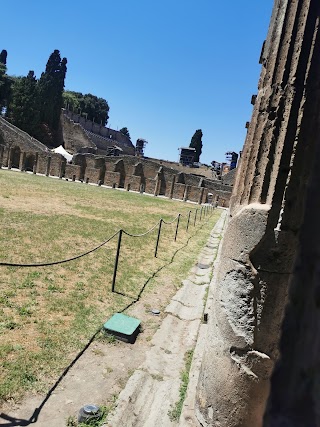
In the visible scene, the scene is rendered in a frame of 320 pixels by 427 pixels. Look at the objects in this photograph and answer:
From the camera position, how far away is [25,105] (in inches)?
2019

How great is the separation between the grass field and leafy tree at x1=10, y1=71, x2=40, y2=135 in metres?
43.1

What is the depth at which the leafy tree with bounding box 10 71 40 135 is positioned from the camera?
2028 inches

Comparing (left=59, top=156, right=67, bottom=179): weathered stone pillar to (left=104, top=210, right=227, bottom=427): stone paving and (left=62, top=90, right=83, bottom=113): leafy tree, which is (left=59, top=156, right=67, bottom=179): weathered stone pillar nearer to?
(left=62, top=90, right=83, bottom=113): leafy tree

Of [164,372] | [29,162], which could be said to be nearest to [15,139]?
[29,162]

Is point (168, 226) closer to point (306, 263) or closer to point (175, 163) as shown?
point (306, 263)

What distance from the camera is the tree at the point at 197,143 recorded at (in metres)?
71.8

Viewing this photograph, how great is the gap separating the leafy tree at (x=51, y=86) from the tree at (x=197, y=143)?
28.3 metres

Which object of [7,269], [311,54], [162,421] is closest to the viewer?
[311,54]

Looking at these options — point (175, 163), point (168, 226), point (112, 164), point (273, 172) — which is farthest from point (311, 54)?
point (175, 163)

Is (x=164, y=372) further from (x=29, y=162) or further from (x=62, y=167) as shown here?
(x=29, y=162)

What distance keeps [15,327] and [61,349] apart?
2.56 feet

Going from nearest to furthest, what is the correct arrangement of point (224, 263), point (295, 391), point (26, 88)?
1. point (295, 391)
2. point (224, 263)
3. point (26, 88)

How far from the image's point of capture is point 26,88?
51.7m

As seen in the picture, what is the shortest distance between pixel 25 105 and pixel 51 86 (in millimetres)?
5204
